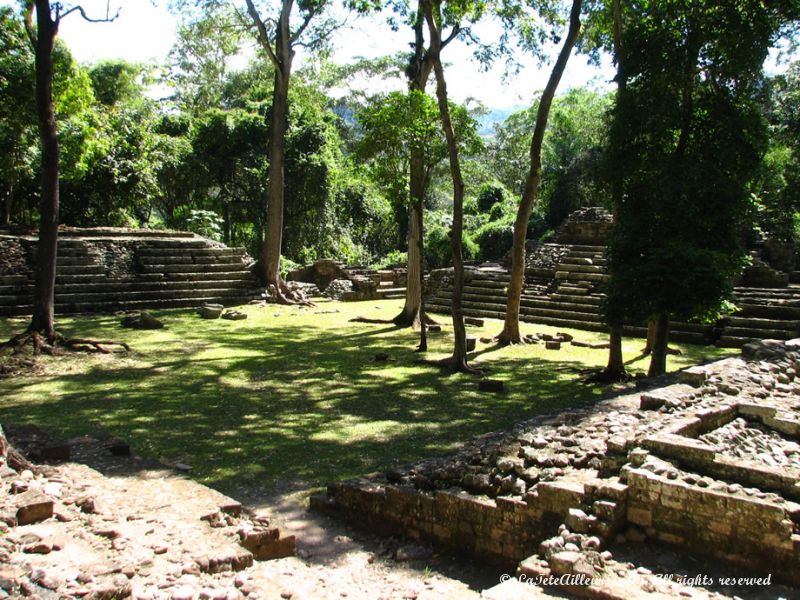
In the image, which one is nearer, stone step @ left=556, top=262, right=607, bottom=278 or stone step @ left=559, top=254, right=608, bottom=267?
stone step @ left=556, top=262, right=607, bottom=278

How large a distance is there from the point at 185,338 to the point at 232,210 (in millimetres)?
17575

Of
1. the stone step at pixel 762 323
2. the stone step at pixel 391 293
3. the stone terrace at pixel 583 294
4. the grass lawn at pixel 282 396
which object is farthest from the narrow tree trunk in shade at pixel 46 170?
the stone step at pixel 762 323

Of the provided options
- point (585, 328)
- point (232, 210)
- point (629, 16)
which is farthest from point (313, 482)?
point (232, 210)

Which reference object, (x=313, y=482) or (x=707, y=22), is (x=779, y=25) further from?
(x=313, y=482)

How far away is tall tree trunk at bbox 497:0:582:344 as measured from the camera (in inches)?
488

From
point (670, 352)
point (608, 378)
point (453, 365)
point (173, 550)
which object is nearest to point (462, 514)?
point (173, 550)

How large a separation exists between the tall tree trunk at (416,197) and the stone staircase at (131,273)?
19.7 feet

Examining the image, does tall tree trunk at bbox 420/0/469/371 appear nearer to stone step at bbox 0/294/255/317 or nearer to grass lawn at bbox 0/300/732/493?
grass lawn at bbox 0/300/732/493

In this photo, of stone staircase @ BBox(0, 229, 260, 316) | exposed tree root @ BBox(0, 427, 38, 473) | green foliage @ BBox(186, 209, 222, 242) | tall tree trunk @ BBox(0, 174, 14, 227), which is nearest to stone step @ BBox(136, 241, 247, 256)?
stone staircase @ BBox(0, 229, 260, 316)

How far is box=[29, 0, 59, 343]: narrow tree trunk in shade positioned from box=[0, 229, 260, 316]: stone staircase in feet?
18.3

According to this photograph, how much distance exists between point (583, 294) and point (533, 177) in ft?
21.5

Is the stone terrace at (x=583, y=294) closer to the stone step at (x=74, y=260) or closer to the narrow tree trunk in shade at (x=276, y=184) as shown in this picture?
the narrow tree trunk in shade at (x=276, y=184)

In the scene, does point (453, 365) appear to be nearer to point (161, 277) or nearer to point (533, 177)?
point (533, 177)

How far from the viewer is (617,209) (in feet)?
34.2
